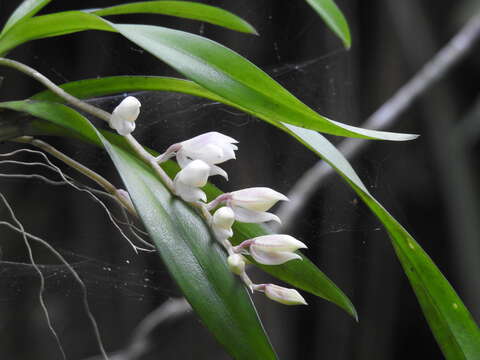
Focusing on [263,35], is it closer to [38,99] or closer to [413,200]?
[413,200]

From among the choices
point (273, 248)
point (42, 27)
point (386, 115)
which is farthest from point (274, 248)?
point (386, 115)

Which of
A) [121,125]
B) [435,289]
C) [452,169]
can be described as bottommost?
[452,169]

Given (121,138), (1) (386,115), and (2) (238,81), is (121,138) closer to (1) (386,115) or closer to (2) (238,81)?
(2) (238,81)

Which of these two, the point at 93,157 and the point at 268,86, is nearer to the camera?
the point at 268,86

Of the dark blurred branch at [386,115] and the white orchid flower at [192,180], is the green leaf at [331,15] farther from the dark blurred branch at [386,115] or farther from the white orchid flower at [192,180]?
the dark blurred branch at [386,115]


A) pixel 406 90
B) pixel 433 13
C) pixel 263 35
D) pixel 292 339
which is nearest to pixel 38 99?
pixel 406 90
